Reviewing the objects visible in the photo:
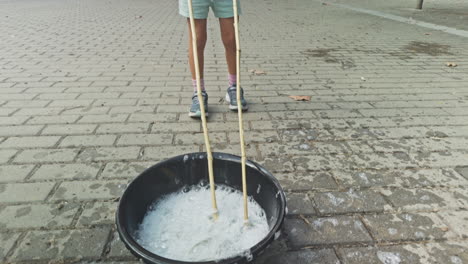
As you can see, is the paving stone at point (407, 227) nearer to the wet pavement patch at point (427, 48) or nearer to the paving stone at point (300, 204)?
the paving stone at point (300, 204)

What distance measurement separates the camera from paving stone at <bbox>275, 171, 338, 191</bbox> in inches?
77.3

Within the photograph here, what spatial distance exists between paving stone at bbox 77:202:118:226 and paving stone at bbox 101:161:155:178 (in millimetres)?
277

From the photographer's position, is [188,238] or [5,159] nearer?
[188,238]

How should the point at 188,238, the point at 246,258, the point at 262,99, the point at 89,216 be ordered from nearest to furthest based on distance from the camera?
the point at 246,258
the point at 188,238
the point at 89,216
the point at 262,99

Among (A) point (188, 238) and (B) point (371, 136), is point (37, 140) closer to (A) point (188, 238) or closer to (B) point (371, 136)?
(A) point (188, 238)

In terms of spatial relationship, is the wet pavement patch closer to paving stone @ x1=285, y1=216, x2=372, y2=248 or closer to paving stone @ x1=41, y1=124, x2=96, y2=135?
paving stone @ x1=285, y1=216, x2=372, y2=248

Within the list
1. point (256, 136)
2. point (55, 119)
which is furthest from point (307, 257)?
point (55, 119)

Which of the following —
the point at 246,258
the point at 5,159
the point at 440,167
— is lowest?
the point at 440,167

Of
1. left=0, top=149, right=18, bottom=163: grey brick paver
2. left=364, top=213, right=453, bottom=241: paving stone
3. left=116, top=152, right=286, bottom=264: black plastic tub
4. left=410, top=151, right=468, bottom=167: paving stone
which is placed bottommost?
left=364, top=213, right=453, bottom=241: paving stone

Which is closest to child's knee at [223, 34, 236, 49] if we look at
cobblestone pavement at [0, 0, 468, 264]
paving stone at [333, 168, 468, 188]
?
cobblestone pavement at [0, 0, 468, 264]

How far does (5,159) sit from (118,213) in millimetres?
1443

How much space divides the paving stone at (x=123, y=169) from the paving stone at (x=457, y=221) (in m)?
1.78

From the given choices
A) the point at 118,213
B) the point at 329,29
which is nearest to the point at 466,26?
the point at 329,29

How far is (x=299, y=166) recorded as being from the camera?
2.17m
